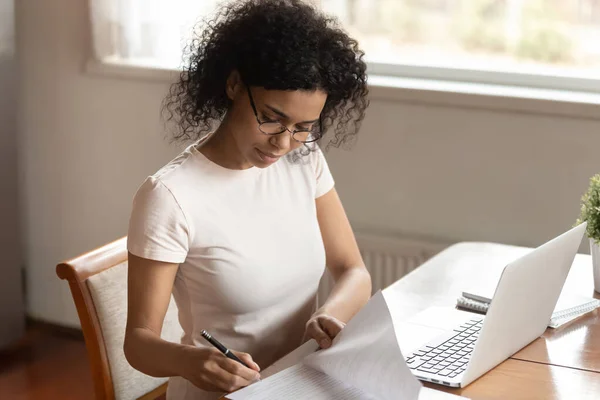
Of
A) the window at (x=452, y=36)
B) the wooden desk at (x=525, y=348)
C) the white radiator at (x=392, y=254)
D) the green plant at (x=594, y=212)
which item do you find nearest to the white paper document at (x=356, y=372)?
the wooden desk at (x=525, y=348)

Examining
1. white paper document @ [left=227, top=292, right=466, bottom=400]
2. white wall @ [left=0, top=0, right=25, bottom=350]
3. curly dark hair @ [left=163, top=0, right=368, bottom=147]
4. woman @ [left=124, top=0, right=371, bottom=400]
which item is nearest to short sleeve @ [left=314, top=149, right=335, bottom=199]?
woman @ [left=124, top=0, right=371, bottom=400]

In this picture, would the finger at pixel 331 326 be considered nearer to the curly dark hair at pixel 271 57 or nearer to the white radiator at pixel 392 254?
the curly dark hair at pixel 271 57

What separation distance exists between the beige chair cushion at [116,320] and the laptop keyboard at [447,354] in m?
0.54

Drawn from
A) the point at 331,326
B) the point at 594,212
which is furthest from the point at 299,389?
the point at 594,212

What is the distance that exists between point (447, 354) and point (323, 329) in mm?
199

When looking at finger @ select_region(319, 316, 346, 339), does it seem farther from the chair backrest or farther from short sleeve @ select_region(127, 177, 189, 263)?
the chair backrest

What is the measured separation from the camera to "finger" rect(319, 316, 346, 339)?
1416mm

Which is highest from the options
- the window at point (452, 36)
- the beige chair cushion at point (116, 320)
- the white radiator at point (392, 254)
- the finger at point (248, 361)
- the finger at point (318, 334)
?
the window at point (452, 36)

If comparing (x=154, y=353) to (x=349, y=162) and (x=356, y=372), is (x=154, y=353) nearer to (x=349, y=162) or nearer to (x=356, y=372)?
(x=356, y=372)

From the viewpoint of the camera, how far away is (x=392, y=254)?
265 centimetres

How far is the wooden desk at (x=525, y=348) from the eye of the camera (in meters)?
1.30

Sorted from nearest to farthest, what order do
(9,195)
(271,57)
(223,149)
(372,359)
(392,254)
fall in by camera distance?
(372,359)
(271,57)
(223,149)
(392,254)
(9,195)

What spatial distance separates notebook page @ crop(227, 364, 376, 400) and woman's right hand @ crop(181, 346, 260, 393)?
2cm

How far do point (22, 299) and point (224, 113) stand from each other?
189cm
